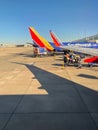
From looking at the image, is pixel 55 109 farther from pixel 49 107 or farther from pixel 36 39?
pixel 36 39

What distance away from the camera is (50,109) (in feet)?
32.3

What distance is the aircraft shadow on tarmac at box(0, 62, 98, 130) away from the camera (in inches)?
316

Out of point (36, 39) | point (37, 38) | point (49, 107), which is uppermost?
point (37, 38)

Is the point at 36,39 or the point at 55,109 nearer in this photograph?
the point at 55,109

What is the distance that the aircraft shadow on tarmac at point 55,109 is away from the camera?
8.02 meters

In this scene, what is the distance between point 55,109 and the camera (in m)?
9.83

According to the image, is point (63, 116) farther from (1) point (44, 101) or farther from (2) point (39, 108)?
(1) point (44, 101)

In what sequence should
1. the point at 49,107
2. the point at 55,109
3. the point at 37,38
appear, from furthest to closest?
the point at 37,38
the point at 49,107
the point at 55,109

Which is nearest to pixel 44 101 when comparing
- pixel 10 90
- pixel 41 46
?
pixel 10 90

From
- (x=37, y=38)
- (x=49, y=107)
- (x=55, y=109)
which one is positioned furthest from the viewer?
(x=37, y=38)

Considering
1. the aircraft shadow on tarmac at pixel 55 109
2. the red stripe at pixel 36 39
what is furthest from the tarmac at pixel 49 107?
the red stripe at pixel 36 39

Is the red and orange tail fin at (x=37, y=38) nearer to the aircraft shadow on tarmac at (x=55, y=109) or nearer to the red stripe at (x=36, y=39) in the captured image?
the red stripe at (x=36, y=39)

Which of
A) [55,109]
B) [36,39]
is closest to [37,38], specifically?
[36,39]

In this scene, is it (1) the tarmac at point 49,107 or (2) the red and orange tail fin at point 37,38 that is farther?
(2) the red and orange tail fin at point 37,38
